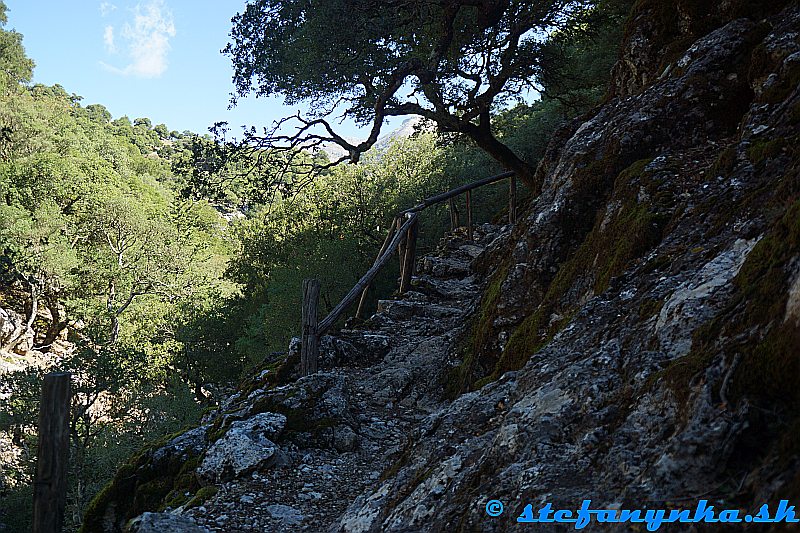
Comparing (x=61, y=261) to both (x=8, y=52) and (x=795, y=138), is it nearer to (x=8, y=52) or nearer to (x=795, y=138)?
(x=8, y=52)

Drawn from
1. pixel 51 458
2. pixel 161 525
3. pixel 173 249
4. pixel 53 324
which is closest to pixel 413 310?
pixel 51 458

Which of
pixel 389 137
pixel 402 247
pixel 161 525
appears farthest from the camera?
pixel 389 137

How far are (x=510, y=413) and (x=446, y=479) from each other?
53cm

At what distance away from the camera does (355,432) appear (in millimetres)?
6539

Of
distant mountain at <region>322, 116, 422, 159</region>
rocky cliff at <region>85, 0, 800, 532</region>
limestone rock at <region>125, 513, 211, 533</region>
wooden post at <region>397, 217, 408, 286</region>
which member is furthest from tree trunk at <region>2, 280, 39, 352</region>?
limestone rock at <region>125, 513, 211, 533</region>

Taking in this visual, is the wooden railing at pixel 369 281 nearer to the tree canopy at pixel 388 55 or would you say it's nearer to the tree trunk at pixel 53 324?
the tree canopy at pixel 388 55

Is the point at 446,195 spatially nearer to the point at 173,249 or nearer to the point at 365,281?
the point at 365,281

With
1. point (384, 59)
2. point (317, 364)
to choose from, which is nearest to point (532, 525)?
point (317, 364)

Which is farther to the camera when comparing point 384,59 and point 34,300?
point 34,300

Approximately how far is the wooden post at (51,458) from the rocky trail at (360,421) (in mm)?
1178

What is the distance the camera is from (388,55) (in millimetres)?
13453

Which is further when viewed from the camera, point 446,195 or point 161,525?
A: point 446,195

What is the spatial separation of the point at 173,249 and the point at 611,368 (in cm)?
4047

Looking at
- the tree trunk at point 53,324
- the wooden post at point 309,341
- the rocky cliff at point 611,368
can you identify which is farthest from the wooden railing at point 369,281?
the tree trunk at point 53,324
